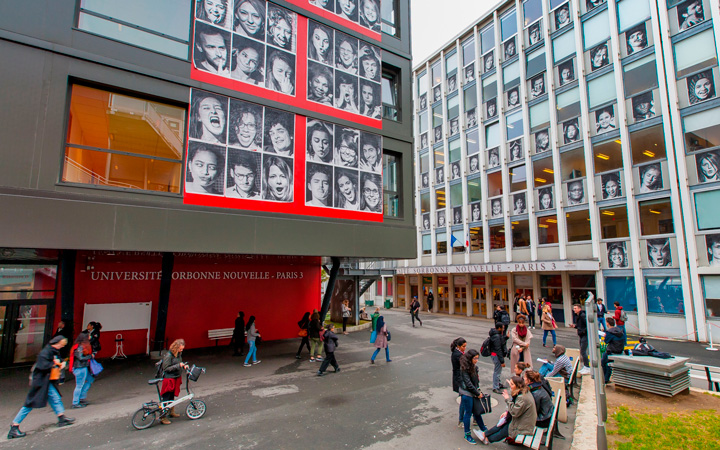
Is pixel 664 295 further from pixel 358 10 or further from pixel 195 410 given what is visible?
pixel 195 410

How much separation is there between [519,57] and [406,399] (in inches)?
956

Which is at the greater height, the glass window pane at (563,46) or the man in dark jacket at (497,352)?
the glass window pane at (563,46)

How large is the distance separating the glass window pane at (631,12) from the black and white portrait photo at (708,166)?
787cm

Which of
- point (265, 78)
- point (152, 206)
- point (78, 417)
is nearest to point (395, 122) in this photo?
point (265, 78)

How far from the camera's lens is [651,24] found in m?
18.5

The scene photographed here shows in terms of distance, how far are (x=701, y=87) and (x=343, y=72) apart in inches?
645

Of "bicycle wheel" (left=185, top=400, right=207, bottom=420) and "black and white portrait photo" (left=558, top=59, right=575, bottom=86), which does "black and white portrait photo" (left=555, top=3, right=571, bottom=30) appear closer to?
"black and white portrait photo" (left=558, top=59, right=575, bottom=86)

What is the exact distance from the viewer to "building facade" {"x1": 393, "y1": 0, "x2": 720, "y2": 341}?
16812 mm

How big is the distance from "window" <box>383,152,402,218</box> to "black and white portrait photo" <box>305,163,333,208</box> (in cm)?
257

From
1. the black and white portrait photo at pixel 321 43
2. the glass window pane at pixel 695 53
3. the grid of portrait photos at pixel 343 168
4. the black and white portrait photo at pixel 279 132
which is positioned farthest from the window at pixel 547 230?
→ the black and white portrait photo at pixel 279 132

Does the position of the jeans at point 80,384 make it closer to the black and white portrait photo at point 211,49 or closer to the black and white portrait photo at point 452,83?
the black and white portrait photo at point 211,49

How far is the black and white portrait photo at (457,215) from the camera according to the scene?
93.5 ft

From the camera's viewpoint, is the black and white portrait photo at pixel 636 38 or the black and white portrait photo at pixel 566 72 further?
the black and white portrait photo at pixel 566 72

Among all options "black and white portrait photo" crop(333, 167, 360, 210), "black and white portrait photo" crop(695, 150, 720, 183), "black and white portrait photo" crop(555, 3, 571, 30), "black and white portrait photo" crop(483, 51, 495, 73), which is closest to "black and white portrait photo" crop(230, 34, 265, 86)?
"black and white portrait photo" crop(333, 167, 360, 210)
